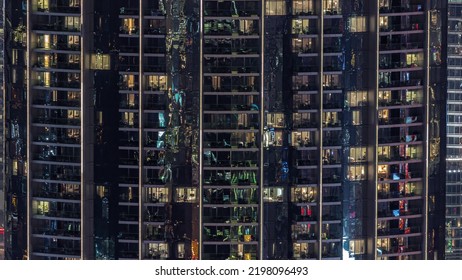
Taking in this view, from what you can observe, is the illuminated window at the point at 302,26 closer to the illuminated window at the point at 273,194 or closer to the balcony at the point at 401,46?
the balcony at the point at 401,46

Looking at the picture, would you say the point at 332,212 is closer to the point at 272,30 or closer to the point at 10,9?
the point at 272,30

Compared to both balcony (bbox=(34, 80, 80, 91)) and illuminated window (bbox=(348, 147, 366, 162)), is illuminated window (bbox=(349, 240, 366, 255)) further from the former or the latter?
balcony (bbox=(34, 80, 80, 91))

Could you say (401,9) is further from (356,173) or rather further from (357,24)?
(356,173)

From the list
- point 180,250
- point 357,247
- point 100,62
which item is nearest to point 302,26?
point 100,62

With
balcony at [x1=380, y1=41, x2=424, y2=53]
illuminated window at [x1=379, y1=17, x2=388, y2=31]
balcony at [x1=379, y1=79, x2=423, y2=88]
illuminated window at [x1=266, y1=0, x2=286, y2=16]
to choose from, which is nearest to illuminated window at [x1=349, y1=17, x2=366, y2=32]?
illuminated window at [x1=379, y1=17, x2=388, y2=31]
